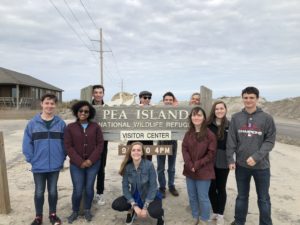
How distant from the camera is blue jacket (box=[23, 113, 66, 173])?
15.1ft

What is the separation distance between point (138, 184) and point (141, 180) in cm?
7

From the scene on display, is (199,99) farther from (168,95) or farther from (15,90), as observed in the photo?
(15,90)

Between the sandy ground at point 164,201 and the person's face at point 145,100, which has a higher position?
the person's face at point 145,100

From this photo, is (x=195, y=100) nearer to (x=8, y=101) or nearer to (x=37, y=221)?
(x=37, y=221)

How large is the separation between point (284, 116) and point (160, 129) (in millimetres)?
31583

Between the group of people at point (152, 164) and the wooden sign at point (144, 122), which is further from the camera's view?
the wooden sign at point (144, 122)

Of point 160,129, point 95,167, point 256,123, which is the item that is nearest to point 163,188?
point 160,129

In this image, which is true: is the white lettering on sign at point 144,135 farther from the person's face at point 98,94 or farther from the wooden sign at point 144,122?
the person's face at point 98,94

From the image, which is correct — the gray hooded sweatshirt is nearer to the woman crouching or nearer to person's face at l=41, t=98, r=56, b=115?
the woman crouching

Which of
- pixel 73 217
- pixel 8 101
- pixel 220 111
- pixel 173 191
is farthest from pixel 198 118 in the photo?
pixel 8 101

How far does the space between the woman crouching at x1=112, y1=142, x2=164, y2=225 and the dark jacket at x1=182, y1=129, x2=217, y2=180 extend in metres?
0.53

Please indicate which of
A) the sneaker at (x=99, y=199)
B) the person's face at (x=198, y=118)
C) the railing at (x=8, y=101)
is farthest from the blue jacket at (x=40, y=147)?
the railing at (x=8, y=101)

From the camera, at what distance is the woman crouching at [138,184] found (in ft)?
15.3

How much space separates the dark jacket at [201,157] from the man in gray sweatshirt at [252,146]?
244 millimetres
